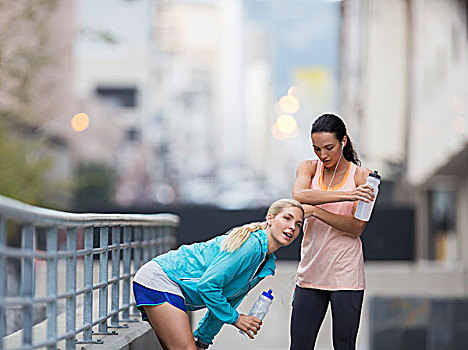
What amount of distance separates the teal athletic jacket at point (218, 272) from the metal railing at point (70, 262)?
1.54 feet

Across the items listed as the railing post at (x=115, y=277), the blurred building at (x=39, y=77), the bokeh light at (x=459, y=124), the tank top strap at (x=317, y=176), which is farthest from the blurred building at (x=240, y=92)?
the tank top strap at (x=317, y=176)

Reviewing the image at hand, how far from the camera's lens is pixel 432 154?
18219mm

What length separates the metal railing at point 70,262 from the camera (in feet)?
11.0

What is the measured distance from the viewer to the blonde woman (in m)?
4.50

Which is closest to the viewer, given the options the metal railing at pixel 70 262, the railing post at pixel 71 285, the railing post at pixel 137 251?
the metal railing at pixel 70 262

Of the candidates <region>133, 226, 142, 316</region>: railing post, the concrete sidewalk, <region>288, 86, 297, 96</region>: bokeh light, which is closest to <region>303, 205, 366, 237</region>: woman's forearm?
<region>133, 226, 142, 316</region>: railing post

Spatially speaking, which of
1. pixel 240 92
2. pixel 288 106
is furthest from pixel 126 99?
pixel 288 106

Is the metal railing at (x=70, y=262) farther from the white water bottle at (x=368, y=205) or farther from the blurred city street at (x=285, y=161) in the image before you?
the white water bottle at (x=368, y=205)

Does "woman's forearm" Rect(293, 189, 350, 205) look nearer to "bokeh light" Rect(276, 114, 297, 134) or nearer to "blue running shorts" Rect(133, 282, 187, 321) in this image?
"blue running shorts" Rect(133, 282, 187, 321)

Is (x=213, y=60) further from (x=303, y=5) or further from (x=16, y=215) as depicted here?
(x=16, y=215)

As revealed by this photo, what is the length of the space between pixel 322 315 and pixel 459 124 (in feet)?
29.3

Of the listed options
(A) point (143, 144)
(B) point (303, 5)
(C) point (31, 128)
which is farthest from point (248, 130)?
(C) point (31, 128)

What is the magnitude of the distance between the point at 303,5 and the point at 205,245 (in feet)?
147

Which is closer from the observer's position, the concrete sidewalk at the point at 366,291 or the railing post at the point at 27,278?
the railing post at the point at 27,278
